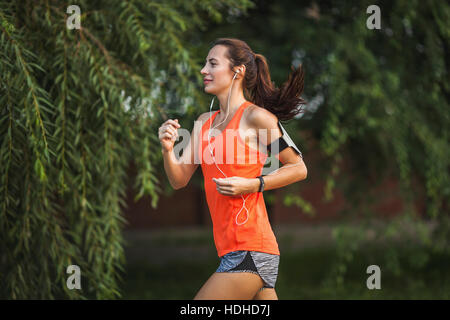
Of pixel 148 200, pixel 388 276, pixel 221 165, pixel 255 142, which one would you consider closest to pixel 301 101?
pixel 255 142

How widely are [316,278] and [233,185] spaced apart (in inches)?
269

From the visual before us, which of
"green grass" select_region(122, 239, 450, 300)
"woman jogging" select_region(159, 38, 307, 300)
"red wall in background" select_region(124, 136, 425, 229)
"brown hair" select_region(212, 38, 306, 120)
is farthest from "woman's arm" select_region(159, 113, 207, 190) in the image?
"red wall in background" select_region(124, 136, 425, 229)

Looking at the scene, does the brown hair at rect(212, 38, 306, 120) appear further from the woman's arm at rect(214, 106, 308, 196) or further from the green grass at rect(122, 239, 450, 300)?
the green grass at rect(122, 239, 450, 300)

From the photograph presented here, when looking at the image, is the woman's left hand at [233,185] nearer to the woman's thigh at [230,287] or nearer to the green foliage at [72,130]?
the woman's thigh at [230,287]

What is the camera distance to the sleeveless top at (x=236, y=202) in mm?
2129

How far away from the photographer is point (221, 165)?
7.14ft

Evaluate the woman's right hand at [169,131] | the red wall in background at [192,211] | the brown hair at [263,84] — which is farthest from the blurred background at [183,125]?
the red wall in background at [192,211]

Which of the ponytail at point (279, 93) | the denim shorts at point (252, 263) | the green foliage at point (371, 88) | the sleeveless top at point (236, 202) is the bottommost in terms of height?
the denim shorts at point (252, 263)

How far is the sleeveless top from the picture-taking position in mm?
2129

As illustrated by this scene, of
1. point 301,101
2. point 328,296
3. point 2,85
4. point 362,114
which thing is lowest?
point 328,296

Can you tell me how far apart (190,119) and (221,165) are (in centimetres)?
339

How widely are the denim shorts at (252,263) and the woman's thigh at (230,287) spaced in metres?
0.02

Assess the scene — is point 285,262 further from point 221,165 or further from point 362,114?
point 221,165

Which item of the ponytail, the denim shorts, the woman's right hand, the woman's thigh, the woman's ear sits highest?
the woman's ear
